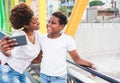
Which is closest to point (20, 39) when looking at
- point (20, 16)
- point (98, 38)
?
point (20, 16)

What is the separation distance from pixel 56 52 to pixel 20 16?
244mm

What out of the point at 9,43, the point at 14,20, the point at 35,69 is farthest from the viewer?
the point at 35,69

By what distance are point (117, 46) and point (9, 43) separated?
2003 cm

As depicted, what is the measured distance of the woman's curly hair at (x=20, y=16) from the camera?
5.12 ft

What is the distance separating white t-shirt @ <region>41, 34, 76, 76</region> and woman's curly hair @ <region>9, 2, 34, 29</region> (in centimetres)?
13

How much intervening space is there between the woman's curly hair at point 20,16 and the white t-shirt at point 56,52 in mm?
128

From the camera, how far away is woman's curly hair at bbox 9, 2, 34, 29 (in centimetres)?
156

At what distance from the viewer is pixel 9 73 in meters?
1.57

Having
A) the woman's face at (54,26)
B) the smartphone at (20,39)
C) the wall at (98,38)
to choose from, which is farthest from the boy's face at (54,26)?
the wall at (98,38)

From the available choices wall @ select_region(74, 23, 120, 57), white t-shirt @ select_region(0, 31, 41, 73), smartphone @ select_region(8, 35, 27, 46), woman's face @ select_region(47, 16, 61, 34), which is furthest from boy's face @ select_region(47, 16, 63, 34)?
wall @ select_region(74, 23, 120, 57)

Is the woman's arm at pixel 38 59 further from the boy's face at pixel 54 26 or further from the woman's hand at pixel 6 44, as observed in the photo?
the woman's hand at pixel 6 44

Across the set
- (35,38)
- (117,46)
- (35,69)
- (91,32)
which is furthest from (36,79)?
(117,46)

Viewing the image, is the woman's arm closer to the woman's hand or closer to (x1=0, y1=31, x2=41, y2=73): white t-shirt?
(x1=0, y1=31, x2=41, y2=73): white t-shirt

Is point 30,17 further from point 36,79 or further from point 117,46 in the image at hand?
point 117,46
